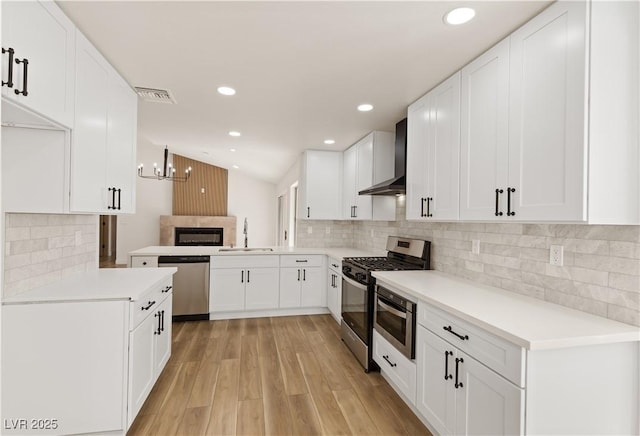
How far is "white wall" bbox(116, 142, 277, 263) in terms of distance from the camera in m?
8.14

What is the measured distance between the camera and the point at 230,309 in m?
4.00

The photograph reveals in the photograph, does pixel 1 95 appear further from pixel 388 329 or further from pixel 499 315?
pixel 388 329

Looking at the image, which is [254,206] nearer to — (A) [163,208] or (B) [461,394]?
(A) [163,208]

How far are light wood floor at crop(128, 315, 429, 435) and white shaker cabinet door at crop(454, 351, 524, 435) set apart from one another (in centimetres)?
57

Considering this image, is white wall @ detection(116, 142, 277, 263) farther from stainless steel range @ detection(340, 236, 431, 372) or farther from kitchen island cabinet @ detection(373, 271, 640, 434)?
kitchen island cabinet @ detection(373, 271, 640, 434)

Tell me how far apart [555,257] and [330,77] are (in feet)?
6.07

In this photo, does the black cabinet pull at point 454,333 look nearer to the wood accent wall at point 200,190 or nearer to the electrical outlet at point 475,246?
the electrical outlet at point 475,246

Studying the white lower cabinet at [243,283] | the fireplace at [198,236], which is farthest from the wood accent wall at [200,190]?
the white lower cabinet at [243,283]

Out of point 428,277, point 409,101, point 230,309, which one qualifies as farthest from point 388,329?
point 230,309

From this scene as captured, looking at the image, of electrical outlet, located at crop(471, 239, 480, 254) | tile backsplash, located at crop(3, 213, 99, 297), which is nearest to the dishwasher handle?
tile backsplash, located at crop(3, 213, 99, 297)

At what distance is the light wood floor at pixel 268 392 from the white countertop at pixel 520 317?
0.90 meters

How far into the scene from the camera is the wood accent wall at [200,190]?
8734 mm

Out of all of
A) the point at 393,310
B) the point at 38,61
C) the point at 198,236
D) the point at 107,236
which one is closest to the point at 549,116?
the point at 393,310

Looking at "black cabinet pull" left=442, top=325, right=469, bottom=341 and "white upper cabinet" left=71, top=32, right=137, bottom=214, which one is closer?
"black cabinet pull" left=442, top=325, right=469, bottom=341
